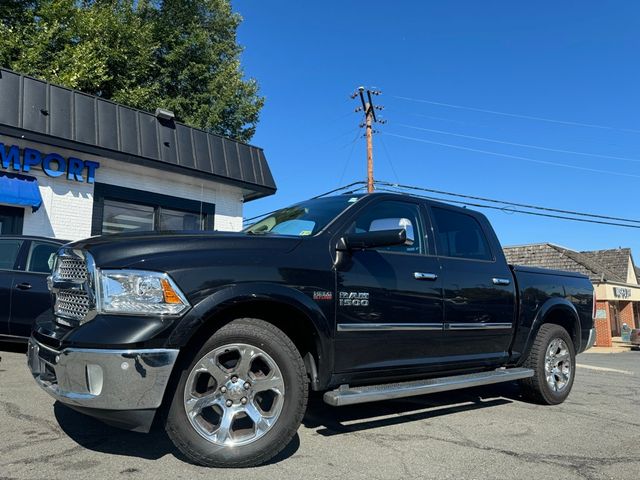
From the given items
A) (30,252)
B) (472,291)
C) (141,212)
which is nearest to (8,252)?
(30,252)

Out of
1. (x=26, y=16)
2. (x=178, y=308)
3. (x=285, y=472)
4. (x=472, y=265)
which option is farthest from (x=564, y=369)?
(x=26, y=16)

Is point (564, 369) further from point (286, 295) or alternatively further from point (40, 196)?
point (40, 196)

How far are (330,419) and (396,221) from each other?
188 centimetres

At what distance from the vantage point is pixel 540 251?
33875 millimetres

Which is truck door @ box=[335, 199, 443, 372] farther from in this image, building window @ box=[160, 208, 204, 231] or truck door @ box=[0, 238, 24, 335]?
building window @ box=[160, 208, 204, 231]

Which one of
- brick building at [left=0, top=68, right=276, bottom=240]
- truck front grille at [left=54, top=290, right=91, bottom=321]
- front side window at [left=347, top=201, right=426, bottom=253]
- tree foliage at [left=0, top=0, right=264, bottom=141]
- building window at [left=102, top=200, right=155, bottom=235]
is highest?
tree foliage at [left=0, top=0, right=264, bottom=141]

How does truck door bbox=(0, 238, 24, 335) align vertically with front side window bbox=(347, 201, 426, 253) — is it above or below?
below

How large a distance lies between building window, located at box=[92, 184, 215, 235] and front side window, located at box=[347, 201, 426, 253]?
6955 mm

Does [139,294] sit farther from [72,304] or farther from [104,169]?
[104,169]

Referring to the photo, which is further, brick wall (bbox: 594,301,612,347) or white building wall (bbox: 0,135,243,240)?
brick wall (bbox: 594,301,612,347)

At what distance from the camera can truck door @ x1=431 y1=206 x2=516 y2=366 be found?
469 centimetres

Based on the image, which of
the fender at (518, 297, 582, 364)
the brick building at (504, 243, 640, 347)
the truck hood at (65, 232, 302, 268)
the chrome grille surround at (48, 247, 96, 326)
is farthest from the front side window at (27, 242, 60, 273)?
the brick building at (504, 243, 640, 347)

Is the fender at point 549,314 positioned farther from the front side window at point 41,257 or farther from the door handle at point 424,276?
the front side window at point 41,257

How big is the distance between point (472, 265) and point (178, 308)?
2982 mm
